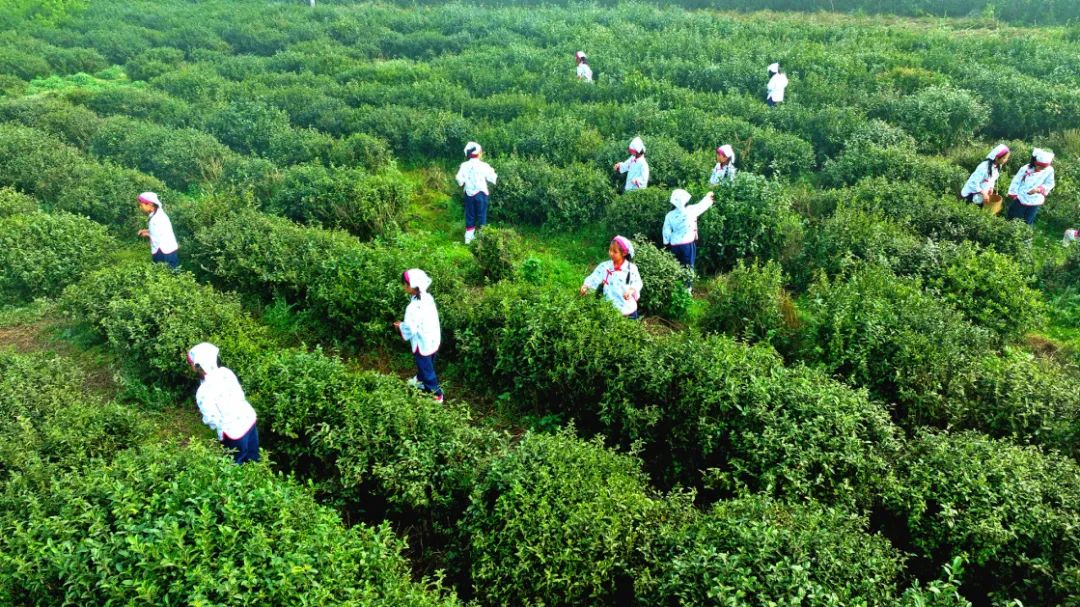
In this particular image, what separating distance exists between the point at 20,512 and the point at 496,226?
7.73 m

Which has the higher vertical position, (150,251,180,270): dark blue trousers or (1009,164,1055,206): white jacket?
(1009,164,1055,206): white jacket

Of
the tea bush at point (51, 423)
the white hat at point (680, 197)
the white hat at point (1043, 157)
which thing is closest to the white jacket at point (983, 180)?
the white hat at point (1043, 157)

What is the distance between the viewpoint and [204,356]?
258 inches

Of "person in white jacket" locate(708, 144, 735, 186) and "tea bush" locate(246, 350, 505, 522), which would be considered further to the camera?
"person in white jacket" locate(708, 144, 735, 186)

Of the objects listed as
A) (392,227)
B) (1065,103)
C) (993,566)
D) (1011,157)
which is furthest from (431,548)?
(1065,103)

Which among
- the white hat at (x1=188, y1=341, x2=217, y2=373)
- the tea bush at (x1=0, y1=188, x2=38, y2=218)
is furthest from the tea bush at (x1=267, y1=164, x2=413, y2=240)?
the white hat at (x1=188, y1=341, x2=217, y2=373)

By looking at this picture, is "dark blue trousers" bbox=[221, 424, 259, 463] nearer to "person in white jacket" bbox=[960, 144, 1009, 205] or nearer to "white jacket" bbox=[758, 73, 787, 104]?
"person in white jacket" bbox=[960, 144, 1009, 205]

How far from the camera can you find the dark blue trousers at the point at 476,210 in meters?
11.4

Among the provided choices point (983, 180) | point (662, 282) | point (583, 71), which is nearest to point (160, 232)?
point (662, 282)

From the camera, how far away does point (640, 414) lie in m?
7.09

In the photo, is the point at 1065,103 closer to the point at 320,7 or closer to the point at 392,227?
the point at 392,227

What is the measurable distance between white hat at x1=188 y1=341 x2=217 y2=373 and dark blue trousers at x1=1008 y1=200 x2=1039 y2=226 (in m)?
10.4

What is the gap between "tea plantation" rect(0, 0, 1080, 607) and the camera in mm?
5398

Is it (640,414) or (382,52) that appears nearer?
(640,414)
